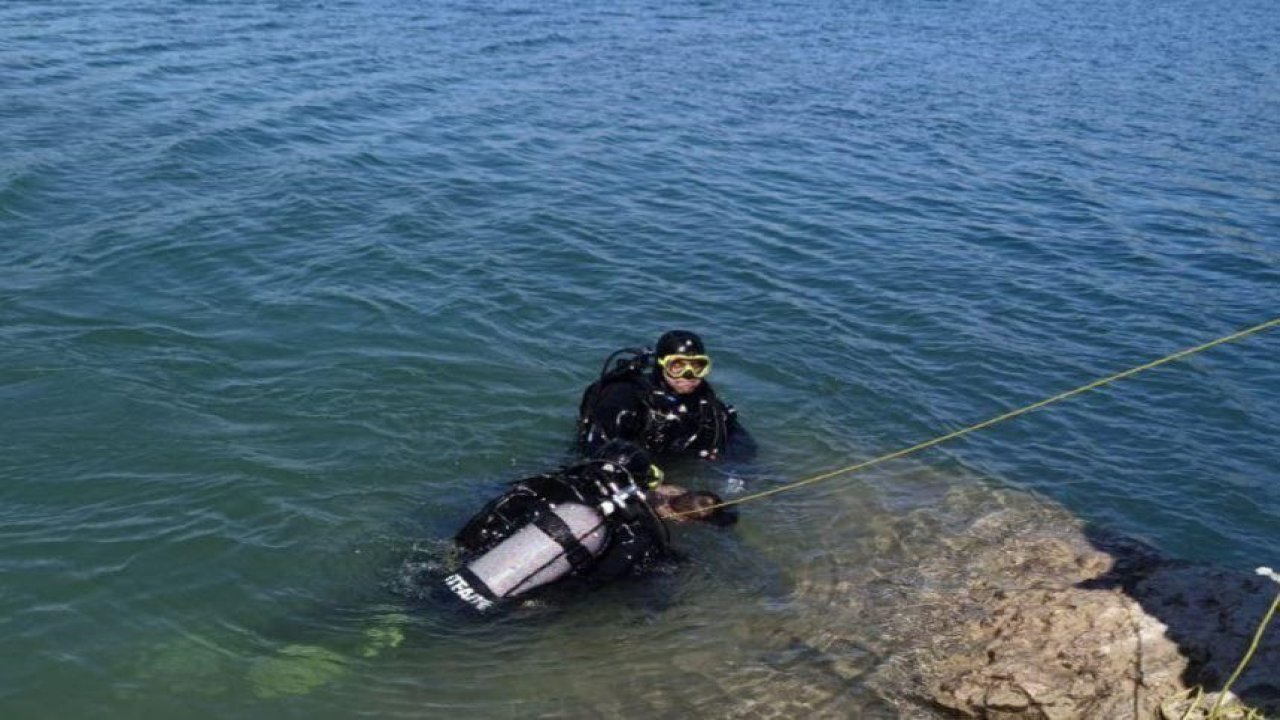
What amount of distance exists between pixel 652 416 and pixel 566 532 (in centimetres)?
193

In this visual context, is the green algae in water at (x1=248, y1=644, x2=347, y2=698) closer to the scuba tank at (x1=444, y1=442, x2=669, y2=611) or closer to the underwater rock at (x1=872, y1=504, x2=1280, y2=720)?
the scuba tank at (x1=444, y1=442, x2=669, y2=611)

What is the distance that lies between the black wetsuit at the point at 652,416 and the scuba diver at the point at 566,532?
2.97ft

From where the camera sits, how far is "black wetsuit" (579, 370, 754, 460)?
8.75 meters

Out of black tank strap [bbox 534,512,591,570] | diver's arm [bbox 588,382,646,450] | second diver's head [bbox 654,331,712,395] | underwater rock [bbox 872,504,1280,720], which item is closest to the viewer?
underwater rock [bbox 872,504,1280,720]

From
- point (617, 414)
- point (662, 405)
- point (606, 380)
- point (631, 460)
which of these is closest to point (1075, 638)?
point (631, 460)

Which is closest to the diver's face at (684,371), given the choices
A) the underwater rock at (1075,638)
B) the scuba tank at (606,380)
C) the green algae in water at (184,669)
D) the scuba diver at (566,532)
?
the scuba tank at (606,380)

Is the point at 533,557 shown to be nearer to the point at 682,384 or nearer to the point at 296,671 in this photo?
the point at 296,671

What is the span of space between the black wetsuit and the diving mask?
18cm

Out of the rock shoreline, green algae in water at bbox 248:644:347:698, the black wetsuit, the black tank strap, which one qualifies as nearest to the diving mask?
the black wetsuit

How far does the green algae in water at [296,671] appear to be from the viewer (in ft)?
21.6

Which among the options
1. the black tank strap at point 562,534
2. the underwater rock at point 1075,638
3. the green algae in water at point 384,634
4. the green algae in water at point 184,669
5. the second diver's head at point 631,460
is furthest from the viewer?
the second diver's head at point 631,460

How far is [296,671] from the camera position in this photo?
674 centimetres

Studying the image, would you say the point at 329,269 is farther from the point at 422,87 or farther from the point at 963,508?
the point at 422,87

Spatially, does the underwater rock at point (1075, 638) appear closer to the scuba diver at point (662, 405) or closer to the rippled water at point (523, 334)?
the rippled water at point (523, 334)
